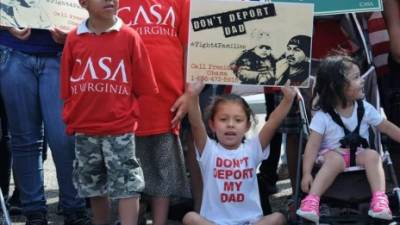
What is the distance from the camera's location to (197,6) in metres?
4.85

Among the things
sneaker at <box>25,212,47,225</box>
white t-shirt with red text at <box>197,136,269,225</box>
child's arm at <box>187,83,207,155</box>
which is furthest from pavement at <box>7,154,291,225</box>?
child's arm at <box>187,83,207,155</box>

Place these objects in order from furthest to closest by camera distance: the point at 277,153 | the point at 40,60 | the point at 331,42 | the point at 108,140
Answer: the point at 277,153 < the point at 331,42 < the point at 40,60 < the point at 108,140

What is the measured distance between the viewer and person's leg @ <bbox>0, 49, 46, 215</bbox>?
5.13 meters

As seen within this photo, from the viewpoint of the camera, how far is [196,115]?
190 inches

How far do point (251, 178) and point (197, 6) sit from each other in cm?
103

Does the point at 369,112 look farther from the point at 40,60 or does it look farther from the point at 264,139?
the point at 40,60

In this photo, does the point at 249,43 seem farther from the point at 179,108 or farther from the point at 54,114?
the point at 54,114

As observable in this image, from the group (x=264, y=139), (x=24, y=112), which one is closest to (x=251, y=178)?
(x=264, y=139)

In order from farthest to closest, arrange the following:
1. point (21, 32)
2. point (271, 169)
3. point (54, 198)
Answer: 1. point (54, 198)
2. point (271, 169)
3. point (21, 32)

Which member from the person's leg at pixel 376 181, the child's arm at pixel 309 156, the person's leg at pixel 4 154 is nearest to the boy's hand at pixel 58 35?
the person's leg at pixel 4 154

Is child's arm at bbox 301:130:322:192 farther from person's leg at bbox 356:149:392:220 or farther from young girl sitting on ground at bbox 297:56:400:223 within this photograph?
person's leg at bbox 356:149:392:220

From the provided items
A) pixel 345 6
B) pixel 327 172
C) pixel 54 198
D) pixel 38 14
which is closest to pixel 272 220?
pixel 327 172

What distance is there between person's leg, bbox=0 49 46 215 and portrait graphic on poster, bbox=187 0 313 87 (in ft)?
3.35

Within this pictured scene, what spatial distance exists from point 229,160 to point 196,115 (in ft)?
1.06
